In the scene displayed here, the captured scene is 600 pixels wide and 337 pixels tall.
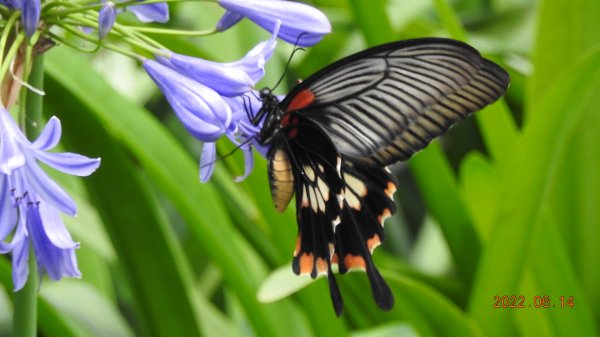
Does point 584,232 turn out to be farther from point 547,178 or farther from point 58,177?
point 58,177

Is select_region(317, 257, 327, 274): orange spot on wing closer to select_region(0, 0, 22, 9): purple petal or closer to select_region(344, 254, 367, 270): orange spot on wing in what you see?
select_region(344, 254, 367, 270): orange spot on wing

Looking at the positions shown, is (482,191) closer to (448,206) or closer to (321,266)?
(448,206)

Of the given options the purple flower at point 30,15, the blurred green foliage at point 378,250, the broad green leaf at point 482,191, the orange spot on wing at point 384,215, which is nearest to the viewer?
the purple flower at point 30,15

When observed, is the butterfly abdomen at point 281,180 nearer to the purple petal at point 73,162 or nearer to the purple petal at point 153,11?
the purple petal at point 153,11

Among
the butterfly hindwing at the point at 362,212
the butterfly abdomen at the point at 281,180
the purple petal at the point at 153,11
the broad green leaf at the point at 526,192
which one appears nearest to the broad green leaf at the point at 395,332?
the broad green leaf at the point at 526,192

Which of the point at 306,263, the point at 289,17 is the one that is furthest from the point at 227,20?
the point at 306,263

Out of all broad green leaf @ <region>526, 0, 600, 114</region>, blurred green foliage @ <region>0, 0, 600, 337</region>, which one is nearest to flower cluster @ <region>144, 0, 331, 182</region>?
blurred green foliage @ <region>0, 0, 600, 337</region>

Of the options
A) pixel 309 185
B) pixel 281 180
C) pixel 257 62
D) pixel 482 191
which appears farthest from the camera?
pixel 482 191
